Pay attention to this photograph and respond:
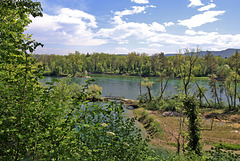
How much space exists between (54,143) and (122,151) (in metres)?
1.70

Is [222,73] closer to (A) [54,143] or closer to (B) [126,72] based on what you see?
(A) [54,143]

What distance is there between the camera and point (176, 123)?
22375mm

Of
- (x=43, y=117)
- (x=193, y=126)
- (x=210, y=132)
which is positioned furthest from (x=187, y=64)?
(x=43, y=117)

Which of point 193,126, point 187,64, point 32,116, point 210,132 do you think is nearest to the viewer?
point 32,116

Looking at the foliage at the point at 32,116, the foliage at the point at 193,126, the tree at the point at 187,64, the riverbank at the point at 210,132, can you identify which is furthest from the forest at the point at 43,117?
the tree at the point at 187,64

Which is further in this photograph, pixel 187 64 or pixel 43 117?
pixel 187 64

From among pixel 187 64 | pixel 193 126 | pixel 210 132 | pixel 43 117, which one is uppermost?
pixel 187 64

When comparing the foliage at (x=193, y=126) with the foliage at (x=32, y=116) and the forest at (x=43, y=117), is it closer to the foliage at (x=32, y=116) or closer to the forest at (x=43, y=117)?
the forest at (x=43, y=117)

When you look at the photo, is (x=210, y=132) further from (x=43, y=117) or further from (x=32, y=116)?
(x=32, y=116)

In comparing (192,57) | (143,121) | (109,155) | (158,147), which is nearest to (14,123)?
(109,155)

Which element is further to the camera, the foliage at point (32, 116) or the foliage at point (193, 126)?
the foliage at point (193, 126)

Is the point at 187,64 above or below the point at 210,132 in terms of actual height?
above

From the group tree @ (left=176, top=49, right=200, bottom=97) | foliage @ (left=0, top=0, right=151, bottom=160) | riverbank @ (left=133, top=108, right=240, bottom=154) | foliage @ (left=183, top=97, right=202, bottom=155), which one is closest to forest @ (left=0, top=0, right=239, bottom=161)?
foliage @ (left=0, top=0, right=151, bottom=160)

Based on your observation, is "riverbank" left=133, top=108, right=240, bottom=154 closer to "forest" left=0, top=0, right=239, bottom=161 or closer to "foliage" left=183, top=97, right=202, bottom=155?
"foliage" left=183, top=97, right=202, bottom=155
